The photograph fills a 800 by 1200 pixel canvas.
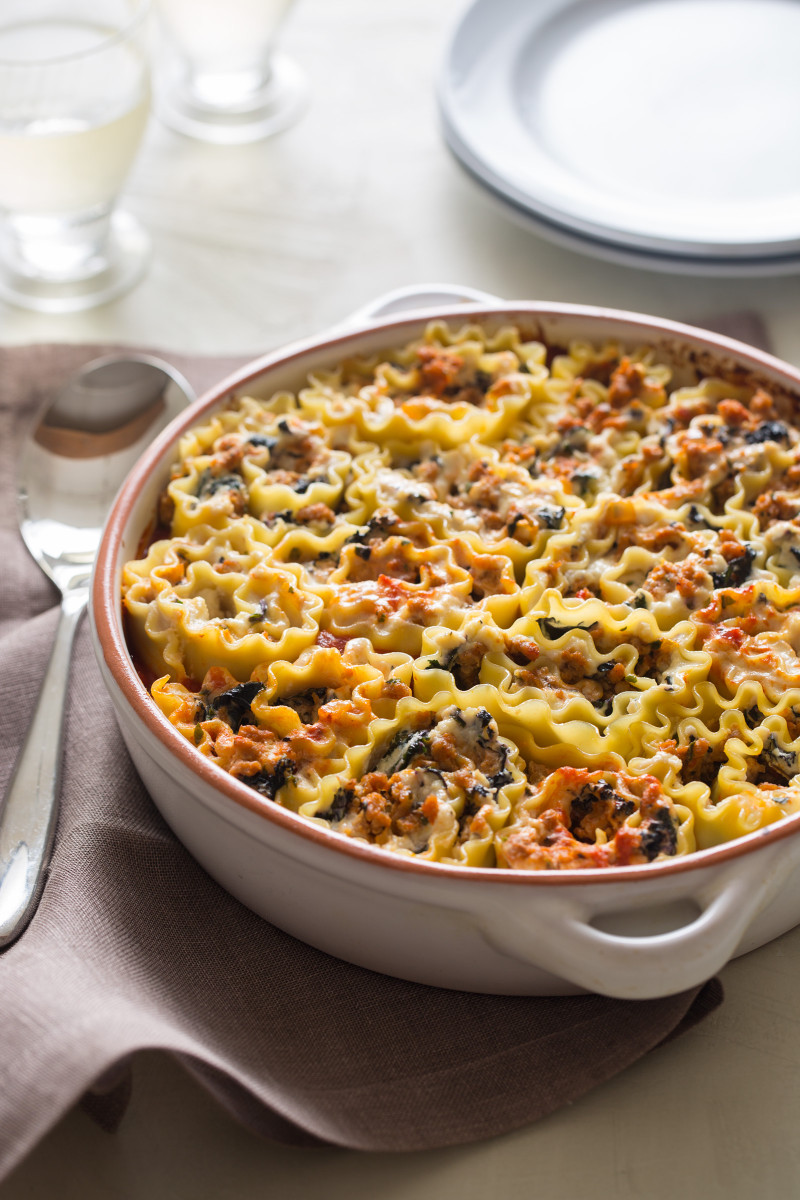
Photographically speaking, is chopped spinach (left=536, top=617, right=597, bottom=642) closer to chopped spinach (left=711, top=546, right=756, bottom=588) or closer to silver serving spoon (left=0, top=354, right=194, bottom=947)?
chopped spinach (left=711, top=546, right=756, bottom=588)

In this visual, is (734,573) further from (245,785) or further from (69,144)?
(69,144)

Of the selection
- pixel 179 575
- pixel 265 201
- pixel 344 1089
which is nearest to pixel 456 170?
pixel 265 201

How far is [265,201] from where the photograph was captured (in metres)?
3.20

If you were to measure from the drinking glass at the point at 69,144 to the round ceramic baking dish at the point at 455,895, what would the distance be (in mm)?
1195

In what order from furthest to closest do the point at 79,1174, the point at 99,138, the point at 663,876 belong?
the point at 99,138
the point at 79,1174
the point at 663,876

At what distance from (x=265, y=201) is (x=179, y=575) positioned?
1.66m

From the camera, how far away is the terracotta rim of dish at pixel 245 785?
54.1 inches

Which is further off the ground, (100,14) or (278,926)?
(100,14)

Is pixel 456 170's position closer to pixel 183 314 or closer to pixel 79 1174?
pixel 183 314

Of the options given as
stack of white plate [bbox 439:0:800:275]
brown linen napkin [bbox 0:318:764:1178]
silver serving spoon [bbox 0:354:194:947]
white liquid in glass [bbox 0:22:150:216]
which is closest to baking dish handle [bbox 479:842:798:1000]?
brown linen napkin [bbox 0:318:764:1178]

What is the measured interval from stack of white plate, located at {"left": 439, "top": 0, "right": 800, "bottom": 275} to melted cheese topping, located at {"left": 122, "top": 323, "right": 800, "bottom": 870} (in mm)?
614

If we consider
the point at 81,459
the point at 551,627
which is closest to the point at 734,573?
the point at 551,627

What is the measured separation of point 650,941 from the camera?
1.36 metres

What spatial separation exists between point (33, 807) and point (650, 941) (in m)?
0.94
